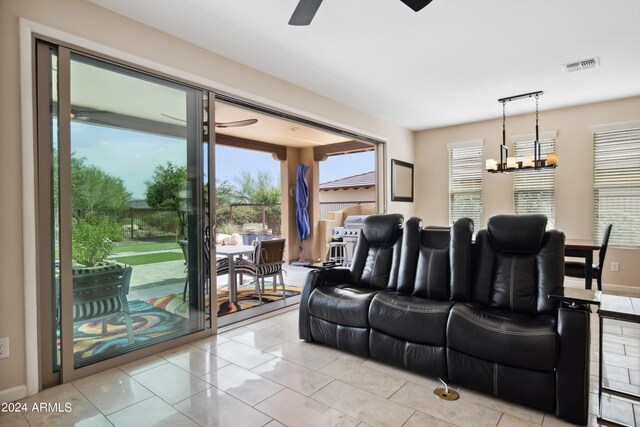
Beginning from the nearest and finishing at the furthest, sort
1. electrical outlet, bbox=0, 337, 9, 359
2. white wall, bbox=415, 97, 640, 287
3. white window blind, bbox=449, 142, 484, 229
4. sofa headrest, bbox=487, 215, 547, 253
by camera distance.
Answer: electrical outlet, bbox=0, 337, 9, 359, sofa headrest, bbox=487, 215, 547, 253, white wall, bbox=415, 97, 640, 287, white window blind, bbox=449, 142, 484, 229

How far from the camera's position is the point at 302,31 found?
3035 millimetres

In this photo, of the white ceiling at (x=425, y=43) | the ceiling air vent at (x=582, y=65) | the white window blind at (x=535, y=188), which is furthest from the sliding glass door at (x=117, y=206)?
the white window blind at (x=535, y=188)

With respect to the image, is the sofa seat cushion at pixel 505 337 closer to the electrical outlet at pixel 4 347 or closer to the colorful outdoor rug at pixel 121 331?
the colorful outdoor rug at pixel 121 331

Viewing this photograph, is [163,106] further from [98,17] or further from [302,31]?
[302,31]

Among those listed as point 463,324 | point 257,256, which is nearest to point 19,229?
point 257,256

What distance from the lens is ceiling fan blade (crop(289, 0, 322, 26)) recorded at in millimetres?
1944

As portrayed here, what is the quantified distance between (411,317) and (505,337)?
0.61 metres

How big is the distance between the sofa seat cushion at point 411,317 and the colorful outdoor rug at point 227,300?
1.75 m

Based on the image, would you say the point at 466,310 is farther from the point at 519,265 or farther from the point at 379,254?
the point at 379,254

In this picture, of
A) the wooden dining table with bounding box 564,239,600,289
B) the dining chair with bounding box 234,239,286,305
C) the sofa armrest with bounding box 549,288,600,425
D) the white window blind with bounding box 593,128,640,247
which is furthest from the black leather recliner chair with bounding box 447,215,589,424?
the white window blind with bounding box 593,128,640,247

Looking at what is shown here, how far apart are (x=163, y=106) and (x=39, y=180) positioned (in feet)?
3.80

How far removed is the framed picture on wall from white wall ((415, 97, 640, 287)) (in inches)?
17.0

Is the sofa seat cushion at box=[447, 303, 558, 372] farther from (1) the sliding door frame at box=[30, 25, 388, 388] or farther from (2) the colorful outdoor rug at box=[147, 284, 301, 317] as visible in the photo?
(1) the sliding door frame at box=[30, 25, 388, 388]

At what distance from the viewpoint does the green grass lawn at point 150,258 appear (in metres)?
2.82
